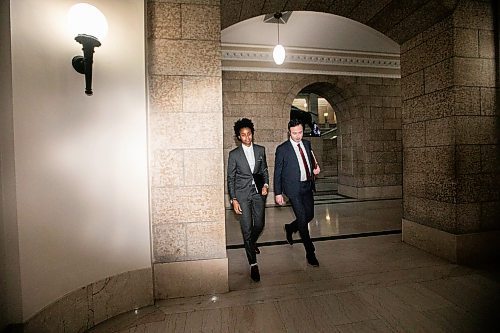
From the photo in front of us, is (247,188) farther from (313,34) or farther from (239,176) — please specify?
(313,34)

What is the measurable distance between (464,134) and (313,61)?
558 centimetres

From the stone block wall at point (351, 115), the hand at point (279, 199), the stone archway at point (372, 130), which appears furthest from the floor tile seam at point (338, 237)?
the stone archway at point (372, 130)

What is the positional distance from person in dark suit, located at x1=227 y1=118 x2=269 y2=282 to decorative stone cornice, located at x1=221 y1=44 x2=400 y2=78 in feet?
17.1

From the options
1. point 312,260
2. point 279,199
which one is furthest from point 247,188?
point 312,260

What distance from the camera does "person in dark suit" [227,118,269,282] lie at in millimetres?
3131

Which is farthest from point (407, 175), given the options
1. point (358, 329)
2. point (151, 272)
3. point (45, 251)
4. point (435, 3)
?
point (45, 251)

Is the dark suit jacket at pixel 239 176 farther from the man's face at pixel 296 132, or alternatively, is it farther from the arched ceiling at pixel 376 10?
the arched ceiling at pixel 376 10

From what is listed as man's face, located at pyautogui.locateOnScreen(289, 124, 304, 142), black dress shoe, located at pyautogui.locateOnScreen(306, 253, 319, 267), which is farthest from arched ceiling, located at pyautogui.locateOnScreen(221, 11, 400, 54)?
black dress shoe, located at pyautogui.locateOnScreen(306, 253, 319, 267)

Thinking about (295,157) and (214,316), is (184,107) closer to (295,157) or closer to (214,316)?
(295,157)

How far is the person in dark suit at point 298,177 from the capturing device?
3.41m

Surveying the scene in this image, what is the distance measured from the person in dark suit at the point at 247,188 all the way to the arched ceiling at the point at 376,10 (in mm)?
1726

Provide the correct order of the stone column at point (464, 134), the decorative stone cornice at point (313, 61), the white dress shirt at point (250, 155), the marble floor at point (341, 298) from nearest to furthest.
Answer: the marble floor at point (341, 298)
the white dress shirt at point (250, 155)
the stone column at point (464, 134)
the decorative stone cornice at point (313, 61)

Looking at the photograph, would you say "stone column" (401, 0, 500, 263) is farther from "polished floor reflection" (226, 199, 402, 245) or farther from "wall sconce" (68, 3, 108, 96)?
"wall sconce" (68, 3, 108, 96)

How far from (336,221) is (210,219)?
3.76 metres
